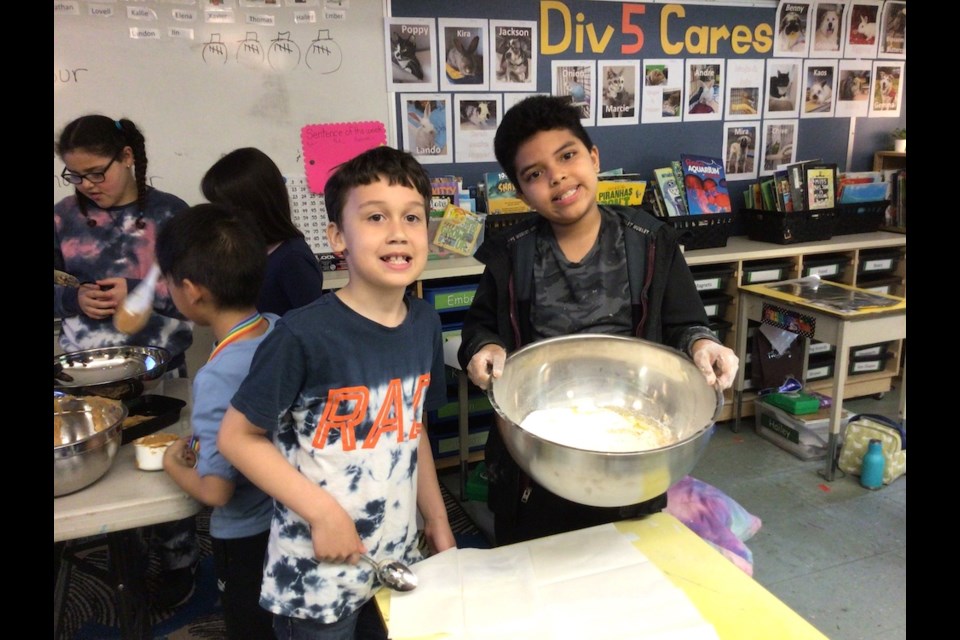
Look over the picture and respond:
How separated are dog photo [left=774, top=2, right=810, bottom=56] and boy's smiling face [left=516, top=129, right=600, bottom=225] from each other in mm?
2892

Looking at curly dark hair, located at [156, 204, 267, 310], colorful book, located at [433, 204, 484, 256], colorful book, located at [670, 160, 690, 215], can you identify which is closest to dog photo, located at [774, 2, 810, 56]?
colorful book, located at [670, 160, 690, 215]

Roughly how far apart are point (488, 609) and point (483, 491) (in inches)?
69.0

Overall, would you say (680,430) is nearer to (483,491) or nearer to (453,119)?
(483,491)

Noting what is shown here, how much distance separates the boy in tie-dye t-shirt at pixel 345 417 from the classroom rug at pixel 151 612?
1.10 meters

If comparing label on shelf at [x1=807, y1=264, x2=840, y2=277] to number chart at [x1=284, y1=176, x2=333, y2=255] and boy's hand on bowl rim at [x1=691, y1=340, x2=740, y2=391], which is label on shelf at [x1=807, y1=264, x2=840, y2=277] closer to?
number chart at [x1=284, y1=176, x2=333, y2=255]

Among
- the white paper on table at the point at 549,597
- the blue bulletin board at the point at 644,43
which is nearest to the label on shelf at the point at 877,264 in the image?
the blue bulletin board at the point at 644,43

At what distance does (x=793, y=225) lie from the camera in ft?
10.8

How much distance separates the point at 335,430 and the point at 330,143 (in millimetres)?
2177

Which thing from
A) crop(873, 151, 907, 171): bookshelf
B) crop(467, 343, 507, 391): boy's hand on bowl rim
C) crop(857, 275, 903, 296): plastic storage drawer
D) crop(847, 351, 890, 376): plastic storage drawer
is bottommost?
crop(847, 351, 890, 376): plastic storage drawer

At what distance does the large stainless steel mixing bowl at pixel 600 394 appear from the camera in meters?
0.87

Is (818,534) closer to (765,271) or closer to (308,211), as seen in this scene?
(765,271)

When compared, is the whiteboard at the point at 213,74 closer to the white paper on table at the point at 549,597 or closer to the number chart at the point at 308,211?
the number chart at the point at 308,211

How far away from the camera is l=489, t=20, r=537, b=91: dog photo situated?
120 inches
